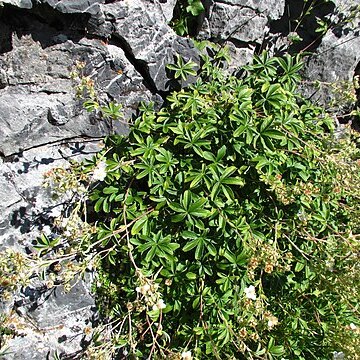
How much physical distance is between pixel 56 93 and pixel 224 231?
1456mm

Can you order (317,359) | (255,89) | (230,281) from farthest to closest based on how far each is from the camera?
(255,89) < (317,359) < (230,281)

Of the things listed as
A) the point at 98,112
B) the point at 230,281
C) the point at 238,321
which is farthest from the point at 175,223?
the point at 98,112

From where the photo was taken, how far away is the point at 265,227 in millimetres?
3418

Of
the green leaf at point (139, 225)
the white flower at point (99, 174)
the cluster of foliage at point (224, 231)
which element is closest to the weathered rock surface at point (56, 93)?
the cluster of foliage at point (224, 231)

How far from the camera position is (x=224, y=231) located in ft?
10.3

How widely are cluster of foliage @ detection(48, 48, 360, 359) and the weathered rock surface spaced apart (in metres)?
0.23

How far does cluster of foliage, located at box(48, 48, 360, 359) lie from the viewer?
10.3ft

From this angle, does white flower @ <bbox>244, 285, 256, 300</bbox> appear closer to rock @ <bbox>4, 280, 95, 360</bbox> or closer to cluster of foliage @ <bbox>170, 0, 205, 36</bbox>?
rock @ <bbox>4, 280, 95, 360</bbox>

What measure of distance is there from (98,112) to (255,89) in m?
1.15

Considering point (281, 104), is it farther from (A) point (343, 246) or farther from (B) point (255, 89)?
(A) point (343, 246)

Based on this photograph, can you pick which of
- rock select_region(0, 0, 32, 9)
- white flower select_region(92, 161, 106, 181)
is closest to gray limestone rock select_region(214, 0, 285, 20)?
rock select_region(0, 0, 32, 9)

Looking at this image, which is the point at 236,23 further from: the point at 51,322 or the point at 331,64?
the point at 51,322

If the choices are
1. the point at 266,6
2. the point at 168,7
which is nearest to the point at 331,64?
the point at 266,6

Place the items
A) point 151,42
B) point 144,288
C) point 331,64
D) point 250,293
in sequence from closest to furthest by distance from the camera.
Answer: point 144,288 < point 250,293 < point 151,42 < point 331,64
